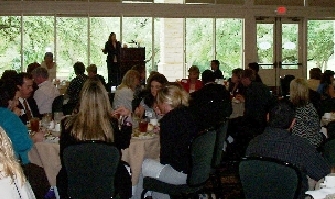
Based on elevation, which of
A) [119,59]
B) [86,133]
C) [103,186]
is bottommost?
[103,186]

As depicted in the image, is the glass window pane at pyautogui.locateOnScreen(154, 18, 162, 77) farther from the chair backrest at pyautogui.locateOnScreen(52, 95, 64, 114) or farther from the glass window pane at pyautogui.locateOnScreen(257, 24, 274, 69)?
the chair backrest at pyautogui.locateOnScreen(52, 95, 64, 114)

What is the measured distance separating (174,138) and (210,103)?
349 centimetres

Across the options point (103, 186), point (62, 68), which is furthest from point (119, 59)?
point (103, 186)

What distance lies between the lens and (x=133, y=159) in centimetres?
595

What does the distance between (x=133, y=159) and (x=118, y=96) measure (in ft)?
9.21

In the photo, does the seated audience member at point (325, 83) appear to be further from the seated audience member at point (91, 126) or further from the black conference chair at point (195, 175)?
the seated audience member at point (91, 126)

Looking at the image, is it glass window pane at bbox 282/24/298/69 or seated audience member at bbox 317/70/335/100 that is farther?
glass window pane at bbox 282/24/298/69

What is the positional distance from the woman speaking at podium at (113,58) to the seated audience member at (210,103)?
6924 mm

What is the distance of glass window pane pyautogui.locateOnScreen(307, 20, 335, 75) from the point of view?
20.0 metres

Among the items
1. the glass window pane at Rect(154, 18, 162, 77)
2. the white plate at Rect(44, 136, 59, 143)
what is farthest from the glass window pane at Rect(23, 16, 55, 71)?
the white plate at Rect(44, 136, 59, 143)

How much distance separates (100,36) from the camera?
17.5m

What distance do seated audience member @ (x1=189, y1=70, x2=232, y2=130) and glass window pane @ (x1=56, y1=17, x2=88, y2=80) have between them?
8.67m

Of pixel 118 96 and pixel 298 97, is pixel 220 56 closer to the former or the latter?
pixel 118 96

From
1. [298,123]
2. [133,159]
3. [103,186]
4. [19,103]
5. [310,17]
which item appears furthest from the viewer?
[310,17]
